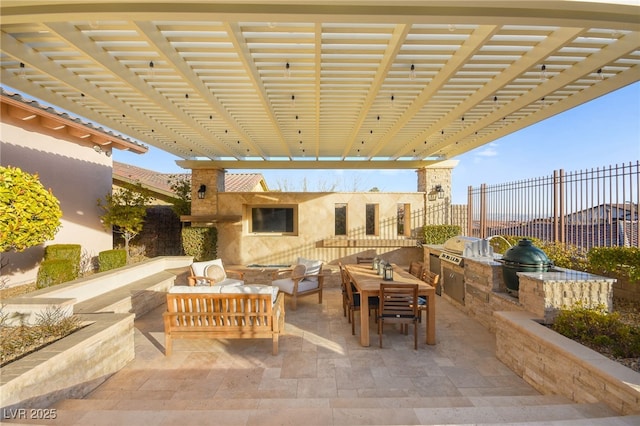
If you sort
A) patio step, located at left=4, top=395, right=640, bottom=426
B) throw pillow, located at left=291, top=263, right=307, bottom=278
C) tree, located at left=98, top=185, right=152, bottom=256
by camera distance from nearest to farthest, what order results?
1. patio step, located at left=4, top=395, right=640, bottom=426
2. throw pillow, located at left=291, top=263, right=307, bottom=278
3. tree, located at left=98, top=185, right=152, bottom=256

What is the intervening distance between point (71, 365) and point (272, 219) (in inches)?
289

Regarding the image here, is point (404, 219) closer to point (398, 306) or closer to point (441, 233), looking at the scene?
point (441, 233)

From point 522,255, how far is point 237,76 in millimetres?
5161

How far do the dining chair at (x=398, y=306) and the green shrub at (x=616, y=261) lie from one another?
147 inches

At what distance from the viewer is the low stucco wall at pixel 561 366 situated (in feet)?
7.56

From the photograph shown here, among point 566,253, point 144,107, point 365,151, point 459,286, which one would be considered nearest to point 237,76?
point 144,107

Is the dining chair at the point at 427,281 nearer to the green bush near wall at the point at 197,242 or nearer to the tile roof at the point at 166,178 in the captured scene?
the green bush near wall at the point at 197,242

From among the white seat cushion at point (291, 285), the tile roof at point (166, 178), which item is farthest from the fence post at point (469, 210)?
the tile roof at point (166, 178)

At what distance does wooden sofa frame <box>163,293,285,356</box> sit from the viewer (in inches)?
153

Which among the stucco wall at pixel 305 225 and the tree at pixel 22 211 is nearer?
the tree at pixel 22 211

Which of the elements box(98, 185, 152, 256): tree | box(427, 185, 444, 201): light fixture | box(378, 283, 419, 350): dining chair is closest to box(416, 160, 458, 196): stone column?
box(427, 185, 444, 201): light fixture

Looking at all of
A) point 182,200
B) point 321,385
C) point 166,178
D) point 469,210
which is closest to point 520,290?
point 321,385

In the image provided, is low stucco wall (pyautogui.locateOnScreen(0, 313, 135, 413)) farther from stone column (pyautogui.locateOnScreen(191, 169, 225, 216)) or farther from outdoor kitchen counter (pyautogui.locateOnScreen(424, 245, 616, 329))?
stone column (pyautogui.locateOnScreen(191, 169, 225, 216))

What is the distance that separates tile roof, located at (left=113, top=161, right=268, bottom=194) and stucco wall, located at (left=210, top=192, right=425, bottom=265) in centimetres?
392
